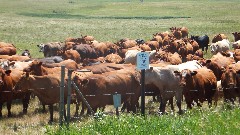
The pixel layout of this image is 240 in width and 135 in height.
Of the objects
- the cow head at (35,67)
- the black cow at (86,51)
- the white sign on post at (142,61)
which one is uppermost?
the white sign on post at (142,61)

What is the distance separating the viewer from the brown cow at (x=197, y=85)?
45.2 ft

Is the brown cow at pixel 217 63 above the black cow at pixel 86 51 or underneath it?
above

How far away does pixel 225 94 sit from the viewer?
14.3m

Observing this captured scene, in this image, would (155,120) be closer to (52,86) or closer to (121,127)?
(121,127)

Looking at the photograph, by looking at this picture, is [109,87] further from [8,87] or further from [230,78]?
[230,78]

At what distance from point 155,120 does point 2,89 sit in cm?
669

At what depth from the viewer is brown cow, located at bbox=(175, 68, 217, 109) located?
45.2 ft

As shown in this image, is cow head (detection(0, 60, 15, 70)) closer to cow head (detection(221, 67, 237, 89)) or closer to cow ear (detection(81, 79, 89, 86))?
cow ear (detection(81, 79, 89, 86))

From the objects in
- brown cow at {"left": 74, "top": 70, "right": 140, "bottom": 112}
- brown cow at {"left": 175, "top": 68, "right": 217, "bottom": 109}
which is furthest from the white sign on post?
brown cow at {"left": 175, "top": 68, "right": 217, "bottom": 109}

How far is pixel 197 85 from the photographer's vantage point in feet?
46.4

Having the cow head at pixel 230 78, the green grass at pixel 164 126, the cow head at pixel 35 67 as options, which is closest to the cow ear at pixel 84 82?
the cow head at pixel 35 67

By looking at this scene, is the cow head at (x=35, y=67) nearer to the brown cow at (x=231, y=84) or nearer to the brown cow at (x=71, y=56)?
the brown cow at (x=231, y=84)

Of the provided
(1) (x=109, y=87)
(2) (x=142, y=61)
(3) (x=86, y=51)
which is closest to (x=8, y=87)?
(1) (x=109, y=87)

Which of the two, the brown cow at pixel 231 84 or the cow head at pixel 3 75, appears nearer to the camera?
the brown cow at pixel 231 84
